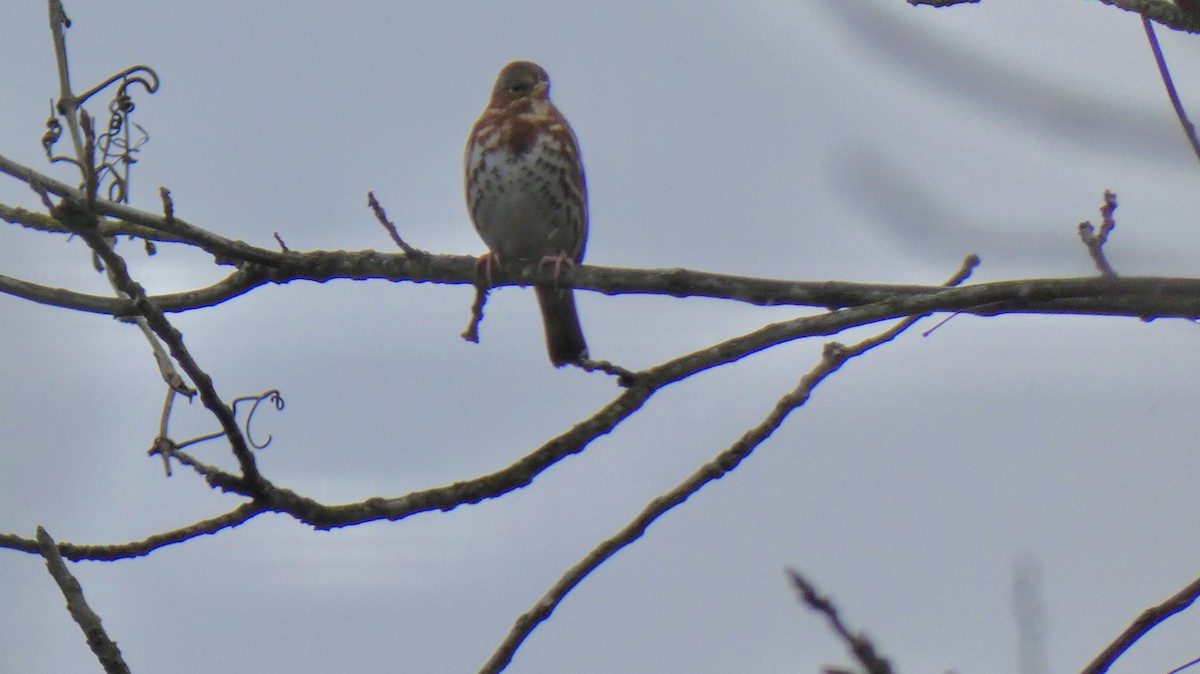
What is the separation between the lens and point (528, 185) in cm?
604

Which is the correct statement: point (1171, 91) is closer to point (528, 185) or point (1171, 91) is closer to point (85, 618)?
point (85, 618)

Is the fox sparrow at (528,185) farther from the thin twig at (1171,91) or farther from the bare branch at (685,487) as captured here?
the thin twig at (1171,91)

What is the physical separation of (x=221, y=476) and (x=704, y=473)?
1.08 meters

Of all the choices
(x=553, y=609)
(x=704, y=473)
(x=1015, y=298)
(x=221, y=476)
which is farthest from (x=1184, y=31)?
(x=221, y=476)

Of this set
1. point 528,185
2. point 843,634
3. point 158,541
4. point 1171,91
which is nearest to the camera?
point 843,634

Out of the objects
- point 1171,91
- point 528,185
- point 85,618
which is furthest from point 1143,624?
point 528,185

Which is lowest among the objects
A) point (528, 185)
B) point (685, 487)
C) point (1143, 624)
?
point (1143, 624)

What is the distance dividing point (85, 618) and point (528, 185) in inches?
145

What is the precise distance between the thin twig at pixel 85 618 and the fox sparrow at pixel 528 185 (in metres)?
3.38

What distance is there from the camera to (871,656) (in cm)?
141

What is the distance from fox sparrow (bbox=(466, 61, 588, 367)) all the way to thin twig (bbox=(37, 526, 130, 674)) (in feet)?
11.1

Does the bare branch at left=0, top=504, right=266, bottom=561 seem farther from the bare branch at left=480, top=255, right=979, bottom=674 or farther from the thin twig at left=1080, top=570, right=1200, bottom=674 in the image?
the thin twig at left=1080, top=570, right=1200, bottom=674

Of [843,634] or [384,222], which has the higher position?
[384,222]

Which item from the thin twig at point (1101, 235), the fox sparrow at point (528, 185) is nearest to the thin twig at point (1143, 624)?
the thin twig at point (1101, 235)
